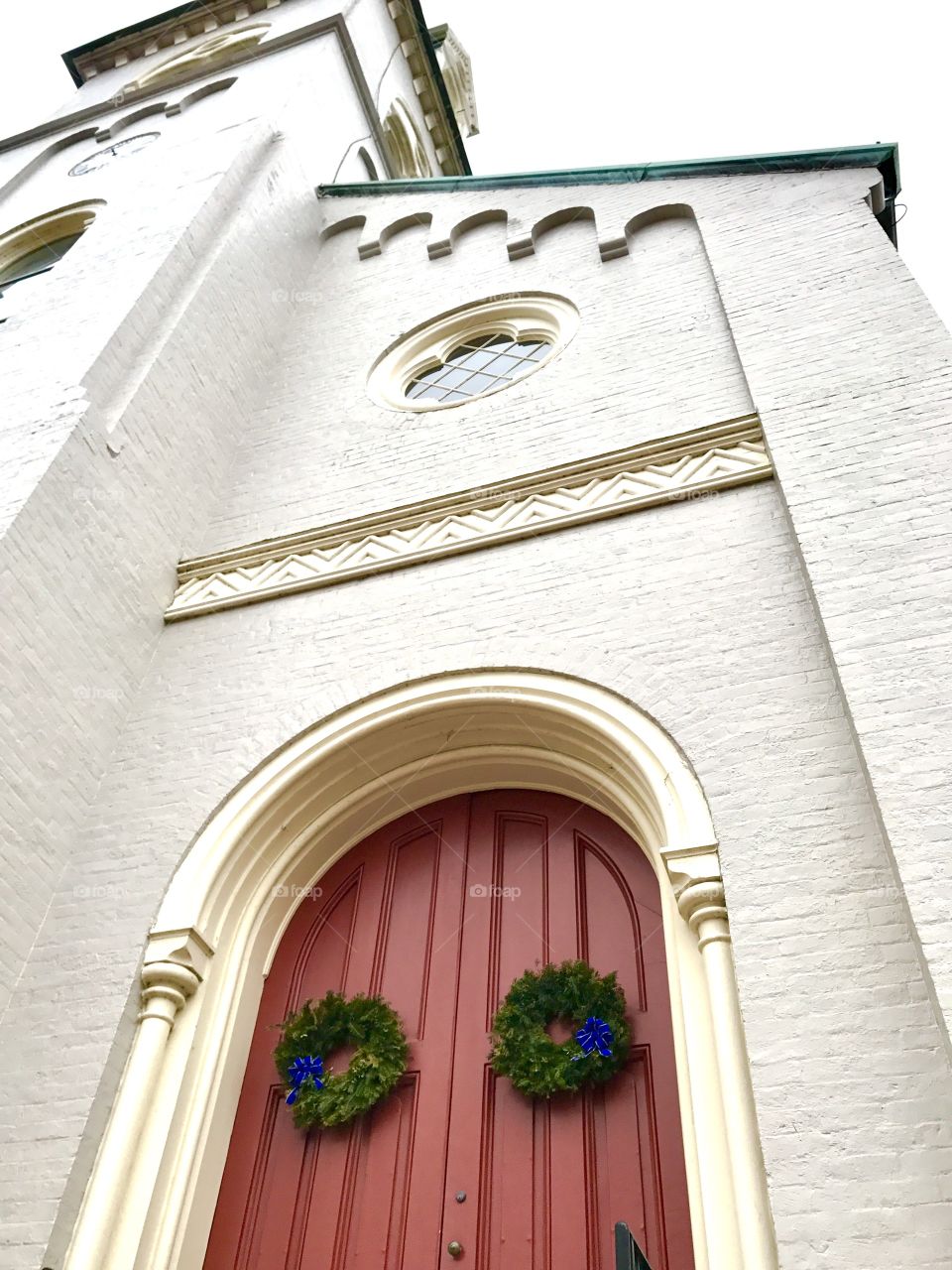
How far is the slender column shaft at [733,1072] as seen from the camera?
3.19 meters

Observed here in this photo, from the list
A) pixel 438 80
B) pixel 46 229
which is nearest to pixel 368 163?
pixel 438 80

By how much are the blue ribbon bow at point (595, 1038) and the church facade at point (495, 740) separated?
15 cm

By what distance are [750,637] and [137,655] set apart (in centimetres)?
361

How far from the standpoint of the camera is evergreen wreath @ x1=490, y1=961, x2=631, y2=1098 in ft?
13.3

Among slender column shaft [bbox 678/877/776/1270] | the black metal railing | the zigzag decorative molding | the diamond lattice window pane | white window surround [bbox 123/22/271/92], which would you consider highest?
white window surround [bbox 123/22/271/92]

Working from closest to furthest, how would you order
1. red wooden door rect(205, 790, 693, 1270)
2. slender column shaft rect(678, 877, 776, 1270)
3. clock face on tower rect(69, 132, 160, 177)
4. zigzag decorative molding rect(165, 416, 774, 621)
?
slender column shaft rect(678, 877, 776, 1270)
red wooden door rect(205, 790, 693, 1270)
zigzag decorative molding rect(165, 416, 774, 621)
clock face on tower rect(69, 132, 160, 177)

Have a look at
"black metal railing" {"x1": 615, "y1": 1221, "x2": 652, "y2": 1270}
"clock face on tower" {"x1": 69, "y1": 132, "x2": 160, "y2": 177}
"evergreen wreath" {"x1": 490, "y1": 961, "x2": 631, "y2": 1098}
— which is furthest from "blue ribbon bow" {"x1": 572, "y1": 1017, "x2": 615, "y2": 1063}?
"clock face on tower" {"x1": 69, "y1": 132, "x2": 160, "y2": 177}

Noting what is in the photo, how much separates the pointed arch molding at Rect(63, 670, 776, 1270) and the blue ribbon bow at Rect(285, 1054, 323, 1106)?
0.29 meters

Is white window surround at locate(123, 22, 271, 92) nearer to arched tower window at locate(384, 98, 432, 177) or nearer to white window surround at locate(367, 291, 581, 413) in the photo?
arched tower window at locate(384, 98, 432, 177)

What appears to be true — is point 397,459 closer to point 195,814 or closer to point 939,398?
point 195,814

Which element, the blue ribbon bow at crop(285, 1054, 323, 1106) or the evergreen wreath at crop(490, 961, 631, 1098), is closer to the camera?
the evergreen wreath at crop(490, 961, 631, 1098)

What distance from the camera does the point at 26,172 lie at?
13.5m

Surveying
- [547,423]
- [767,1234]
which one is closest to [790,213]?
[547,423]

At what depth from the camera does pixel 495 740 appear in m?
5.34
